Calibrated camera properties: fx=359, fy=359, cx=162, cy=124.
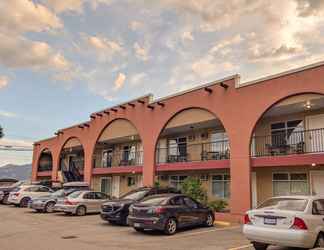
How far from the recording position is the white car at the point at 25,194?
79.2 ft

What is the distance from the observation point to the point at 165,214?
12.5 metres

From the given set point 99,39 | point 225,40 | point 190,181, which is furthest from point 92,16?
point 190,181

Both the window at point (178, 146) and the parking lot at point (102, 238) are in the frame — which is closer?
the parking lot at point (102, 238)

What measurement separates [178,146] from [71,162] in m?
17.2

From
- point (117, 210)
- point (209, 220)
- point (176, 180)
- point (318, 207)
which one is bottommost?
point (209, 220)

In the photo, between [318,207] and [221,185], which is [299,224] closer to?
[318,207]

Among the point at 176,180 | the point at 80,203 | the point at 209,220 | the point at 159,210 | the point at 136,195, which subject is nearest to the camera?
the point at 159,210

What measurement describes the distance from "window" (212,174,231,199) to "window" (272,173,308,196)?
3.11 metres

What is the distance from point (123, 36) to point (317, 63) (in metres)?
9.44

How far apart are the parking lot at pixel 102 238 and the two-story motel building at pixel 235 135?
4.34m

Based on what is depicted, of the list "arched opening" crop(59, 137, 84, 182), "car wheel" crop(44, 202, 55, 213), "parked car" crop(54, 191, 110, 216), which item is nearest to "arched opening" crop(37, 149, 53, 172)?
"arched opening" crop(59, 137, 84, 182)

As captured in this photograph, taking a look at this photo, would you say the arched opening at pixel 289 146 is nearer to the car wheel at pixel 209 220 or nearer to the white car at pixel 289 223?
the car wheel at pixel 209 220

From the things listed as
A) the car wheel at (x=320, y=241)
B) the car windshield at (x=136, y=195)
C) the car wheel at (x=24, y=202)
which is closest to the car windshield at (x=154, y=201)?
the car windshield at (x=136, y=195)

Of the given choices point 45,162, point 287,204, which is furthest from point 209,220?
point 45,162
